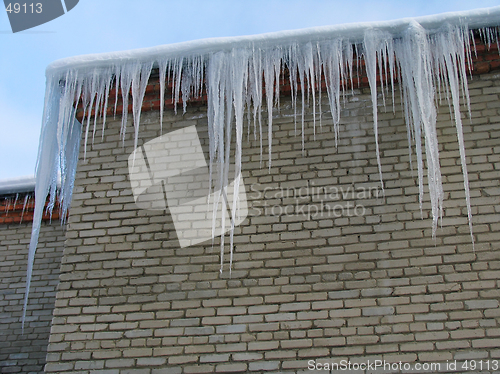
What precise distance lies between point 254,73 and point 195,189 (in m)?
0.93

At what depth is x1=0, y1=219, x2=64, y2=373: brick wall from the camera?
436 centimetres

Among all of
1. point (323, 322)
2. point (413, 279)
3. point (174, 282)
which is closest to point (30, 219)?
point (174, 282)

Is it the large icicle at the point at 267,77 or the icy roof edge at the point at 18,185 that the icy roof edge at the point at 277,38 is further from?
the icy roof edge at the point at 18,185

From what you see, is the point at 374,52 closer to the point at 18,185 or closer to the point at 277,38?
the point at 277,38

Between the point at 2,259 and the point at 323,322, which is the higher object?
the point at 323,322

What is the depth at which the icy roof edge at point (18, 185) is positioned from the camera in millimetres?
4992

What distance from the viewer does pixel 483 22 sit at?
2932 mm

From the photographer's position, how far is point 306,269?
274 centimetres

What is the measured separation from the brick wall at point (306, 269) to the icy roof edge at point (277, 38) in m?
0.42

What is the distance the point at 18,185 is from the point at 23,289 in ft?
3.90

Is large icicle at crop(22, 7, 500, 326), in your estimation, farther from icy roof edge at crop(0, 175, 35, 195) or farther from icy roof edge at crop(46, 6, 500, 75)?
icy roof edge at crop(0, 175, 35, 195)

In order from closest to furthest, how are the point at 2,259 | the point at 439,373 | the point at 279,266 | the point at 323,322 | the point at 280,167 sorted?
the point at 439,373 → the point at 323,322 → the point at 279,266 → the point at 280,167 → the point at 2,259

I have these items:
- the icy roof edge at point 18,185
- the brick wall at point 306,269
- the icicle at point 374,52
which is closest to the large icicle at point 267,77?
the icicle at point 374,52

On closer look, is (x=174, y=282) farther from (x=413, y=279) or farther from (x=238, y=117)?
(x=413, y=279)
